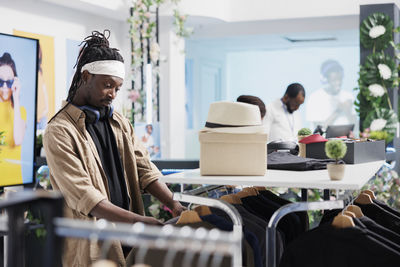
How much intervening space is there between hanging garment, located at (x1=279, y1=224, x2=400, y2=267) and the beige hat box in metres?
0.26

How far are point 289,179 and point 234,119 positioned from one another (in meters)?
0.28

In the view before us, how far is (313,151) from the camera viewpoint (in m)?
2.22

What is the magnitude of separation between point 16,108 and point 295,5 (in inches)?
176

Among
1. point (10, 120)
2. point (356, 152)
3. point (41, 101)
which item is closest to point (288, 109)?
point (41, 101)

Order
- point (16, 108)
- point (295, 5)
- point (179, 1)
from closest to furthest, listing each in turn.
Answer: point (16, 108) → point (179, 1) → point (295, 5)

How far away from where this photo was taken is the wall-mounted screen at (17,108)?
360 centimetres

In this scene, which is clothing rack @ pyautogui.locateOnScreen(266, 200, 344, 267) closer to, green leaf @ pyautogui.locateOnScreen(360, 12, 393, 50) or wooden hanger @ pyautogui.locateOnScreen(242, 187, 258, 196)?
wooden hanger @ pyautogui.locateOnScreen(242, 187, 258, 196)

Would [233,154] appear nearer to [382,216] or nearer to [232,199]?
[232,199]

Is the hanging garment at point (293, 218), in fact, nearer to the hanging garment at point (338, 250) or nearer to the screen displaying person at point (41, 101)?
the hanging garment at point (338, 250)

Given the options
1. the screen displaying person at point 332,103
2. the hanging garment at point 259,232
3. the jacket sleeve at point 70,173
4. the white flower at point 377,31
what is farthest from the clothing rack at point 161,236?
the screen displaying person at point 332,103

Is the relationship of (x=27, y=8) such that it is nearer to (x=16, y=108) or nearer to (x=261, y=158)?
(x=16, y=108)

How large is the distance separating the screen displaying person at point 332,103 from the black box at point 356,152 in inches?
304

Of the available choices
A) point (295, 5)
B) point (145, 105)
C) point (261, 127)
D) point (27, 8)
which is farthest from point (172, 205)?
point (295, 5)

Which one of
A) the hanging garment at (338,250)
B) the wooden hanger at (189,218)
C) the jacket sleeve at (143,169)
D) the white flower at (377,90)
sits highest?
the white flower at (377,90)
